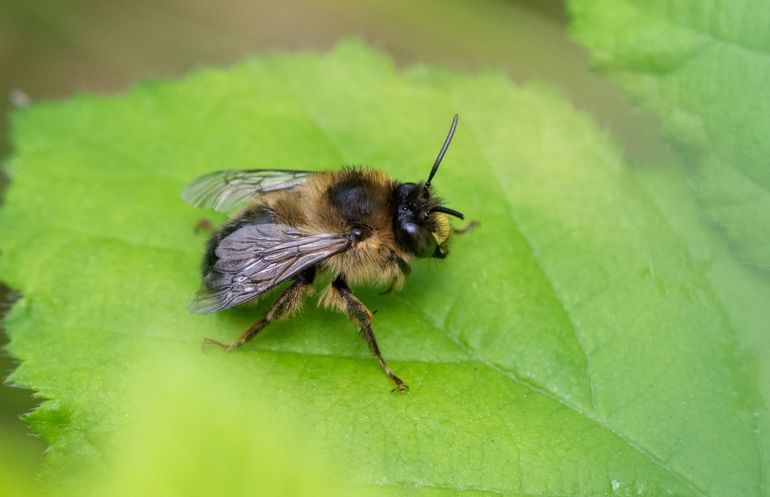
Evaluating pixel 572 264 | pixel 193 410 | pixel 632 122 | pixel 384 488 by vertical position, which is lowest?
pixel 384 488

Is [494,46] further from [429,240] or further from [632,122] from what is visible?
[429,240]

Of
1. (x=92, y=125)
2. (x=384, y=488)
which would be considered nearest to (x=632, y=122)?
(x=384, y=488)

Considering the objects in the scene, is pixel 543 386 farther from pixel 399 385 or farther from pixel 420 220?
pixel 420 220

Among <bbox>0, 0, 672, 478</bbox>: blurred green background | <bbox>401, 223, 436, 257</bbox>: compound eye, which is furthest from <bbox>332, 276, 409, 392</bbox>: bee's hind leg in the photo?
<bbox>0, 0, 672, 478</bbox>: blurred green background

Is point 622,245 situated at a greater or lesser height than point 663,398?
greater

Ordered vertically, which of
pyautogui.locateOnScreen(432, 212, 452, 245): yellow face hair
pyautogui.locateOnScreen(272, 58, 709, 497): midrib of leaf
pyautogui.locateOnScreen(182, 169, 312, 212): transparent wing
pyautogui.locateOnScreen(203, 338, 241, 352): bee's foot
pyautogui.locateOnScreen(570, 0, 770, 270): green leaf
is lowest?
pyautogui.locateOnScreen(203, 338, 241, 352): bee's foot

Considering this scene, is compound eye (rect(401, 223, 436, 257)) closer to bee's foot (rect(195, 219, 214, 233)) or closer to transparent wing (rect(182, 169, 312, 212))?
transparent wing (rect(182, 169, 312, 212))
